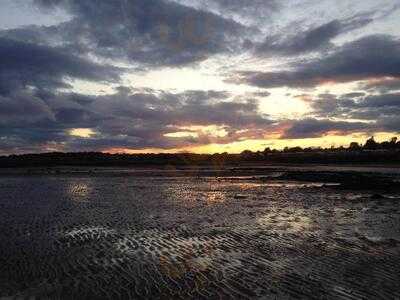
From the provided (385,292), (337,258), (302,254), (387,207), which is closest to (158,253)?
(302,254)

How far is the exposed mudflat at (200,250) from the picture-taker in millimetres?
10055

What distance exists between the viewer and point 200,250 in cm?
1401

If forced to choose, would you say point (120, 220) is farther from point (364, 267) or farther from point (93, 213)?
point (364, 267)

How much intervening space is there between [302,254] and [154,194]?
19963 millimetres

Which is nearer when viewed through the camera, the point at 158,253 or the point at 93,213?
the point at 158,253

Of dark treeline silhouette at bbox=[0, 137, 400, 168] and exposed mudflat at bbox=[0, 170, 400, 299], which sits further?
dark treeline silhouette at bbox=[0, 137, 400, 168]

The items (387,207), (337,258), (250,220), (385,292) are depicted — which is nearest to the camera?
(385,292)

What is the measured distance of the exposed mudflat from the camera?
1005 cm

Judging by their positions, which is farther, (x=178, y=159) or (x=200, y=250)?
(x=178, y=159)

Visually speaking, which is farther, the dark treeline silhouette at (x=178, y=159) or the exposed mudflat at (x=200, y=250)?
the dark treeline silhouette at (x=178, y=159)

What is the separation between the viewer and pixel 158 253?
13750 millimetres

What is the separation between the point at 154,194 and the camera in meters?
32.2

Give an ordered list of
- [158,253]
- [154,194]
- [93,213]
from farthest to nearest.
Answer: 1. [154,194]
2. [93,213]
3. [158,253]

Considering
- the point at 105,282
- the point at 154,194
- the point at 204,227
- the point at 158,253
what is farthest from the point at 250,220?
the point at 154,194
